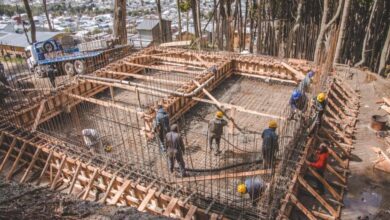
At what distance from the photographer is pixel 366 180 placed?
263 inches

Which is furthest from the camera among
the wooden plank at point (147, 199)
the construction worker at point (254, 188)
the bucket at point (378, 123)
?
the bucket at point (378, 123)

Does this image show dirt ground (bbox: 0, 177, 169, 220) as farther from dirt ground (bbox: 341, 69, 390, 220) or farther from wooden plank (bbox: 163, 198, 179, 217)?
dirt ground (bbox: 341, 69, 390, 220)

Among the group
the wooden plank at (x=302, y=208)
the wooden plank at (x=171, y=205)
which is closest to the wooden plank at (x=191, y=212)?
the wooden plank at (x=171, y=205)

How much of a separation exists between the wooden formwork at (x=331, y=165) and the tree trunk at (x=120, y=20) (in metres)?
10.7

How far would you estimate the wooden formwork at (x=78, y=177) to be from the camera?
5824 millimetres

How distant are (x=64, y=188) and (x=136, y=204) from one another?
1.97 meters

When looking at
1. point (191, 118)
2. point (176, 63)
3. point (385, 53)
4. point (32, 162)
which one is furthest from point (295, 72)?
point (32, 162)

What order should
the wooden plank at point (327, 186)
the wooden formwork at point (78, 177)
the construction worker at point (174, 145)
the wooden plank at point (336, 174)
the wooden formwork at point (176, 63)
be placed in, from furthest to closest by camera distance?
the wooden formwork at point (176, 63) → the wooden plank at point (336, 174) → the construction worker at point (174, 145) → the wooden plank at point (327, 186) → the wooden formwork at point (78, 177)

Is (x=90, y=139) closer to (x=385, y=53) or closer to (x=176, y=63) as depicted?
(x=176, y=63)

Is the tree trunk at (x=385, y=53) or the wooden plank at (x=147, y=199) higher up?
the tree trunk at (x=385, y=53)

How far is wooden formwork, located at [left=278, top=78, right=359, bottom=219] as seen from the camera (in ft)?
18.8

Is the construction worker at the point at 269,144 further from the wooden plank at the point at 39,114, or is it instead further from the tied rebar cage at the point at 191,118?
the wooden plank at the point at 39,114

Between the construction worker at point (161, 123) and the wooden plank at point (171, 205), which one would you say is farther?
the construction worker at point (161, 123)

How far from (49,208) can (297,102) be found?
6839 millimetres
